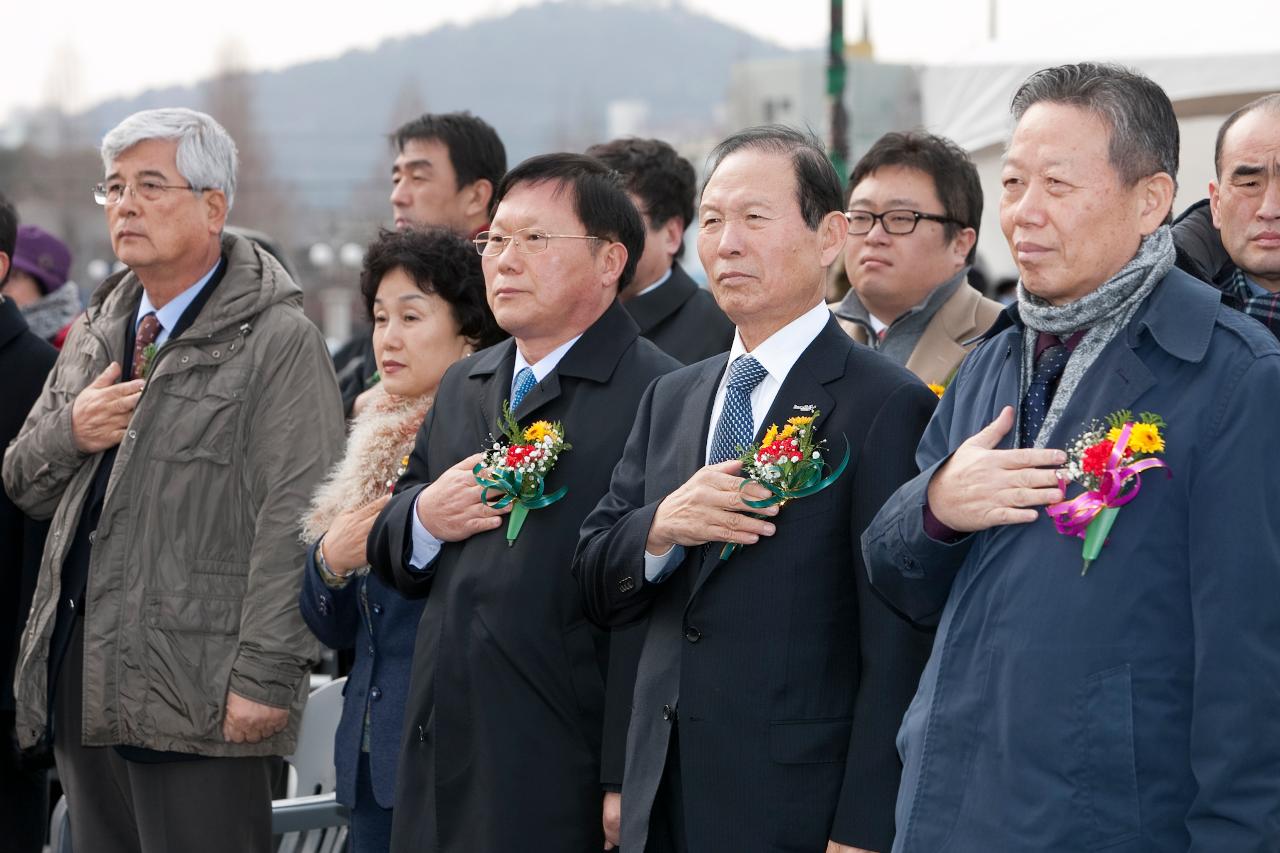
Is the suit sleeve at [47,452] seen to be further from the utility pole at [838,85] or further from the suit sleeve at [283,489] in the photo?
the utility pole at [838,85]

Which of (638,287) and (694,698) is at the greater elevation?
(638,287)

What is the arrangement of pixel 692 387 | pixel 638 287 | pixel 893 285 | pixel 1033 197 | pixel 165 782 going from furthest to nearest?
pixel 638 287 < pixel 893 285 < pixel 165 782 < pixel 692 387 < pixel 1033 197

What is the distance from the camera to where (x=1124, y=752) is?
102 inches

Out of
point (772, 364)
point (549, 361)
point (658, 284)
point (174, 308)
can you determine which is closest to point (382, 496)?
point (549, 361)

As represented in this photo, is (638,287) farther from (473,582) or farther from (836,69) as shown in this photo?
(836,69)

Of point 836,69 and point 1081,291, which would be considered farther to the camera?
point 836,69

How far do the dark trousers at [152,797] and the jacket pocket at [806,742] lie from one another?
2208mm

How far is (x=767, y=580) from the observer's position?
3.33 metres

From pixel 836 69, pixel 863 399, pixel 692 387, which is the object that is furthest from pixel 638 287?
pixel 836 69

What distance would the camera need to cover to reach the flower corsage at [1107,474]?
2.62 metres

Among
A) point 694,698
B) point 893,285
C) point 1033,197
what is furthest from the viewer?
point 893,285

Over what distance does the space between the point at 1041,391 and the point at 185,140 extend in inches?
130

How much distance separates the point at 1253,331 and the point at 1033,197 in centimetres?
47

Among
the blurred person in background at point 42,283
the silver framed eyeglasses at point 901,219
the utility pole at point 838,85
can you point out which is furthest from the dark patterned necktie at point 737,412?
the utility pole at point 838,85
